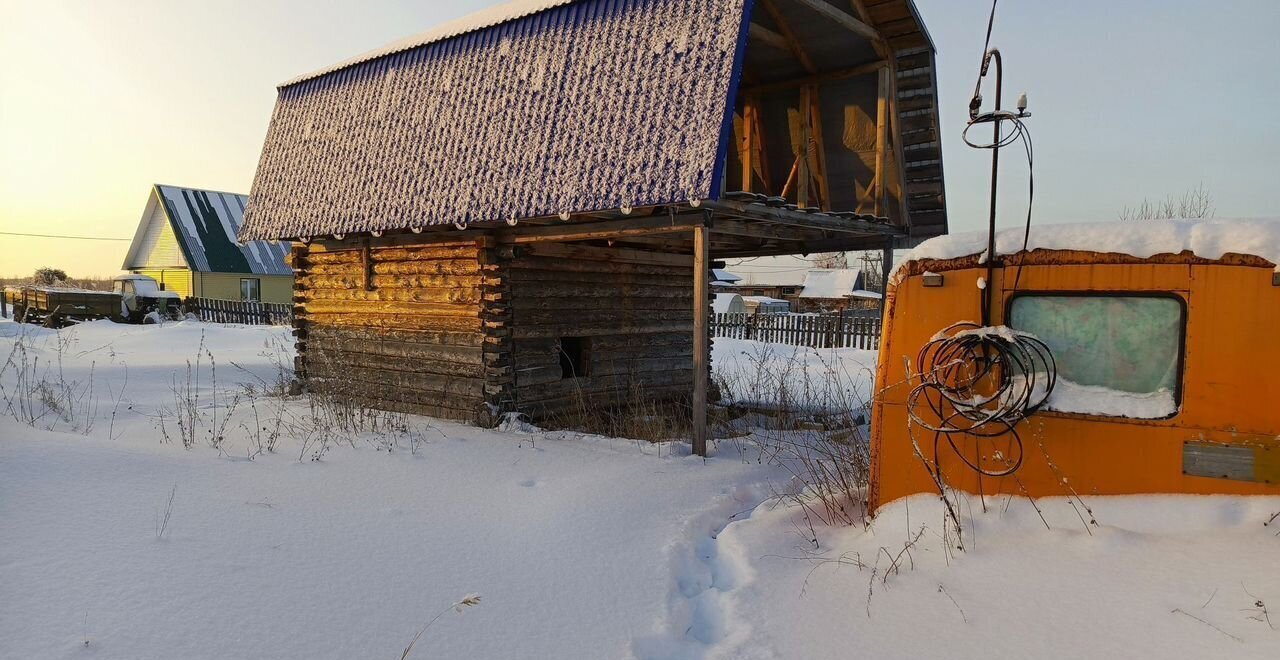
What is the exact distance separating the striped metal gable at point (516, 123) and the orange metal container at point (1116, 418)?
295 cm

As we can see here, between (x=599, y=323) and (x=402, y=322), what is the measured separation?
2976mm

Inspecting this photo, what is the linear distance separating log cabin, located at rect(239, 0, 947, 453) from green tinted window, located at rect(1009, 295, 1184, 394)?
3428mm

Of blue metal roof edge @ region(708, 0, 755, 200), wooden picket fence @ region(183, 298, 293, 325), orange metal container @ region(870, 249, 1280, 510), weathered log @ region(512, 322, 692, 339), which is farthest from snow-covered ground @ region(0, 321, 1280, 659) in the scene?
wooden picket fence @ region(183, 298, 293, 325)

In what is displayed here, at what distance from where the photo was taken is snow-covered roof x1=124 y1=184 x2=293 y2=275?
1232 inches

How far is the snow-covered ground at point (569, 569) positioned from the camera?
321cm

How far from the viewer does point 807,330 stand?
23469mm

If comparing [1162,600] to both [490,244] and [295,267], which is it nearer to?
[490,244]

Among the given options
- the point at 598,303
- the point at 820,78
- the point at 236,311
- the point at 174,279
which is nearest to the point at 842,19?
the point at 820,78

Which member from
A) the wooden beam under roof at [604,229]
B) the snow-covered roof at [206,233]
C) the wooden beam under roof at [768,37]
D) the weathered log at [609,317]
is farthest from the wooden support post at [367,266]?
the snow-covered roof at [206,233]

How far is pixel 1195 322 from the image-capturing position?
3783mm

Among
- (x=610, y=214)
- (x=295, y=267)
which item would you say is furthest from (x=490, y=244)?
(x=295, y=267)

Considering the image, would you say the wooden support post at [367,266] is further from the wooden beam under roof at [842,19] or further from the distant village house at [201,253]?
the distant village house at [201,253]

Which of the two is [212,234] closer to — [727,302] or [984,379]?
[727,302]

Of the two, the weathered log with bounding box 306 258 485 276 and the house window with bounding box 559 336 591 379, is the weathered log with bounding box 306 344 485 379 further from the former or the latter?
the house window with bounding box 559 336 591 379
